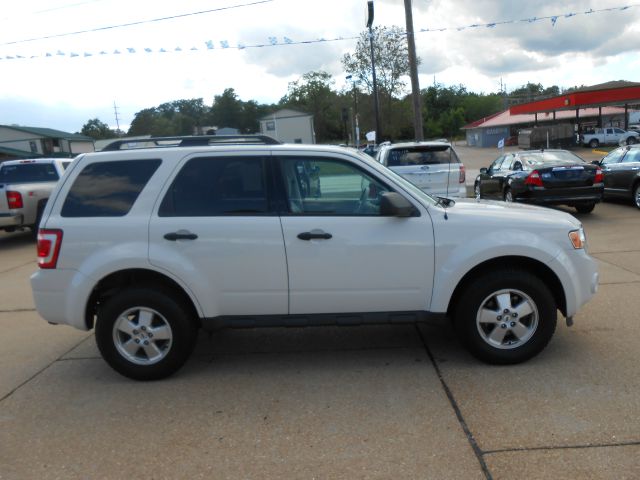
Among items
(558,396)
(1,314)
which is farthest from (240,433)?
(1,314)

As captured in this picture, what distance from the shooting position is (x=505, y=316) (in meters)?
4.20

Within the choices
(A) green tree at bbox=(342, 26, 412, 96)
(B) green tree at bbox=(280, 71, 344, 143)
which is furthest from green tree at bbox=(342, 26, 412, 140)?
(B) green tree at bbox=(280, 71, 344, 143)

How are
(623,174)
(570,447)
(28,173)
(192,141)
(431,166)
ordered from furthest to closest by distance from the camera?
(623,174), (28,173), (431,166), (192,141), (570,447)

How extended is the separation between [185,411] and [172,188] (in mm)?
1676

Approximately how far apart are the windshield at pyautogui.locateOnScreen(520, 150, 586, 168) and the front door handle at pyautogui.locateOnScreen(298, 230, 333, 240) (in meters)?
8.99

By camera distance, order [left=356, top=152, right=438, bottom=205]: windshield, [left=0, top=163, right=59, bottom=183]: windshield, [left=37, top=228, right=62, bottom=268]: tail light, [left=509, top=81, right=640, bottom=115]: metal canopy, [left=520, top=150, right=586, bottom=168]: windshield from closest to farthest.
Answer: [left=37, top=228, right=62, bottom=268]: tail light, [left=356, top=152, right=438, bottom=205]: windshield, [left=520, top=150, right=586, bottom=168]: windshield, [left=0, top=163, right=59, bottom=183]: windshield, [left=509, top=81, right=640, bottom=115]: metal canopy

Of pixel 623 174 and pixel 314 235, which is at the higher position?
pixel 314 235

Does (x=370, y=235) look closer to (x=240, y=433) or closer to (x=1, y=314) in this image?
(x=240, y=433)

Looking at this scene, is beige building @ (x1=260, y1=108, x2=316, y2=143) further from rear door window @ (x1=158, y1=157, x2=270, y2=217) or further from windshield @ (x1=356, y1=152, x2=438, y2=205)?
rear door window @ (x1=158, y1=157, x2=270, y2=217)

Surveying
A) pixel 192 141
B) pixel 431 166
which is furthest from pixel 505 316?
pixel 431 166

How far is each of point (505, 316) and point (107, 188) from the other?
10.7ft

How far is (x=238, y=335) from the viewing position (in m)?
5.35

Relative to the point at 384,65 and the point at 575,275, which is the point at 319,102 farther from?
the point at 575,275

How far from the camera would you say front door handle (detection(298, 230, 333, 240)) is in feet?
13.4
